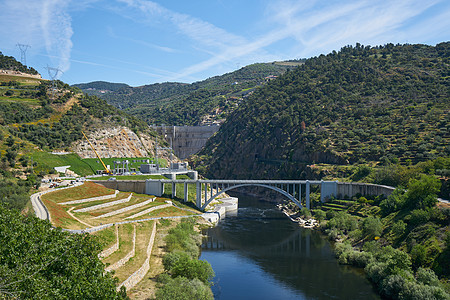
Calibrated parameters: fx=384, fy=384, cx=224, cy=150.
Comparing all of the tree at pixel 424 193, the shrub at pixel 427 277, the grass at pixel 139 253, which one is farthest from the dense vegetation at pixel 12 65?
the shrub at pixel 427 277

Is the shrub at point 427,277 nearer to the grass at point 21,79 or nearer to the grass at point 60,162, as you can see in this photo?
the grass at point 60,162

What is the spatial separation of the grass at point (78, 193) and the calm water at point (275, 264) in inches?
809

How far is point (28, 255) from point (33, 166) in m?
53.4

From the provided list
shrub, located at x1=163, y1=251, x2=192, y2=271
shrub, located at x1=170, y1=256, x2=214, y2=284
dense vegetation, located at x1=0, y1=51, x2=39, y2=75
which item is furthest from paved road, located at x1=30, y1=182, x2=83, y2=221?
dense vegetation, located at x1=0, y1=51, x2=39, y2=75

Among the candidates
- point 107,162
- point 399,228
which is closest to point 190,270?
point 399,228

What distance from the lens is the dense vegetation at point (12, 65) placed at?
128 meters

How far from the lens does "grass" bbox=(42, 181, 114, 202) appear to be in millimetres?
55906

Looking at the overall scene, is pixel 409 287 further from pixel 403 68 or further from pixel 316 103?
pixel 403 68

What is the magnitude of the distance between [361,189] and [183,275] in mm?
46671

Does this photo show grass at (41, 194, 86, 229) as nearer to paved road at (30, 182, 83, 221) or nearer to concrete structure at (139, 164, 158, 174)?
paved road at (30, 182, 83, 221)

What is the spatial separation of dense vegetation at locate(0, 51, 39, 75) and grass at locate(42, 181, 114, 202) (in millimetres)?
80886

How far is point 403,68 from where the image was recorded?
13100 centimetres

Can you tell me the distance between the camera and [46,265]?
22.0 m

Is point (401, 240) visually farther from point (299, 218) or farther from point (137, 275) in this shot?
point (137, 275)
